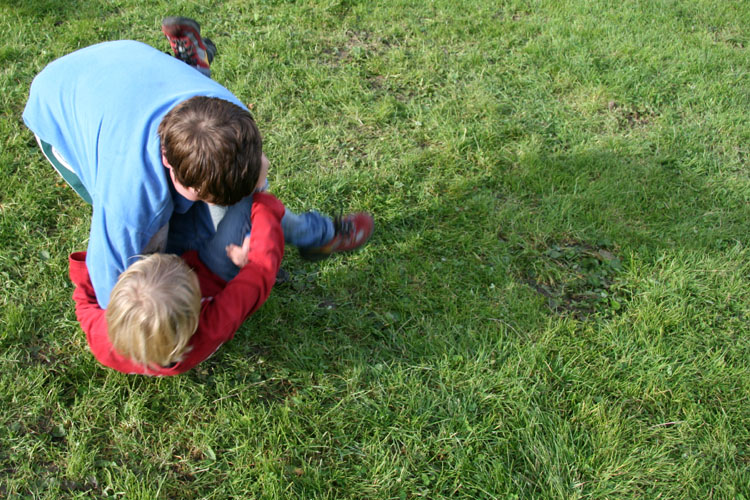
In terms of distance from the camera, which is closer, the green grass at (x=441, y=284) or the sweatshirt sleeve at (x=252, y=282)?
the sweatshirt sleeve at (x=252, y=282)

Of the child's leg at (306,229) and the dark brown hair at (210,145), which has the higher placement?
the dark brown hair at (210,145)

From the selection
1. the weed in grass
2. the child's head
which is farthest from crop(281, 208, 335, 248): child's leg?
the weed in grass

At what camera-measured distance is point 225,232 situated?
94.0 inches

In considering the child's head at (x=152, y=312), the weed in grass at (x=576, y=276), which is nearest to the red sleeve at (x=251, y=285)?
the child's head at (x=152, y=312)

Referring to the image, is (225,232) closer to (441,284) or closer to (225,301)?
(225,301)

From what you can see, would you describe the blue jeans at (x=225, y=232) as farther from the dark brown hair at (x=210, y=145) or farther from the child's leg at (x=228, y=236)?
the dark brown hair at (x=210, y=145)

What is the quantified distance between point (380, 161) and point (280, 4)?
93.5 inches

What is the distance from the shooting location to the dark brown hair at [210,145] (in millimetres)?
1909

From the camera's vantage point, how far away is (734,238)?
3.33 metres

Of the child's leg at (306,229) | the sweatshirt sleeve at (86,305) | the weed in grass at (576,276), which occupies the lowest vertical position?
the weed in grass at (576,276)

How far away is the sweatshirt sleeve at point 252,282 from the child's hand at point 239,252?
85mm

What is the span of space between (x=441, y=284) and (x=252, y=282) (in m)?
1.28

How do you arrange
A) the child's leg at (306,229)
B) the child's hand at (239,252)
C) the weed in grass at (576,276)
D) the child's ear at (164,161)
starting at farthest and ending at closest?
the weed in grass at (576,276) < the child's leg at (306,229) < the child's hand at (239,252) < the child's ear at (164,161)

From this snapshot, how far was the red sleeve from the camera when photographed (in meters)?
2.12
